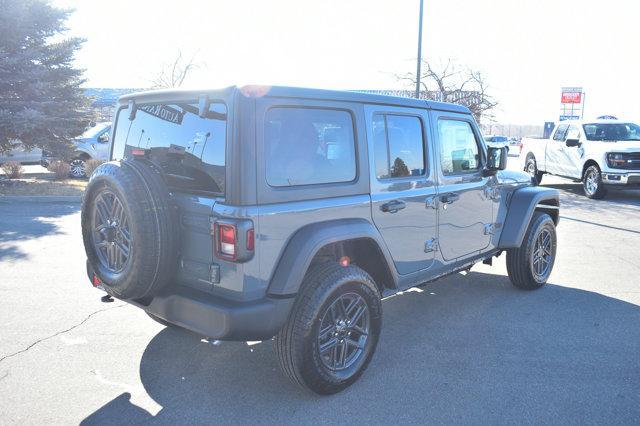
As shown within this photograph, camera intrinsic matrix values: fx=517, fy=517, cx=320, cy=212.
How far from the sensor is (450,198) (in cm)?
429

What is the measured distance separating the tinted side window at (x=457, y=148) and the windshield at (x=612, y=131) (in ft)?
33.4

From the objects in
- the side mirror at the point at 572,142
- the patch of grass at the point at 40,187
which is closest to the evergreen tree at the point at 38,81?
the patch of grass at the point at 40,187

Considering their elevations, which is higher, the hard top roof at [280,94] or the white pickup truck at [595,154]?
the hard top roof at [280,94]

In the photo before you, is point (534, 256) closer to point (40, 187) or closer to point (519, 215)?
point (519, 215)

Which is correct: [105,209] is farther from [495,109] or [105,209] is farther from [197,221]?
[495,109]

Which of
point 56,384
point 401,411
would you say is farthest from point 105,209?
point 401,411

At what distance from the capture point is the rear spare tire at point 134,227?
2910 millimetres

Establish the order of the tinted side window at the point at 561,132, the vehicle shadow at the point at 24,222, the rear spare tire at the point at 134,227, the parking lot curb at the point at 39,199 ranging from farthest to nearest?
the tinted side window at the point at 561,132
the parking lot curb at the point at 39,199
the vehicle shadow at the point at 24,222
the rear spare tire at the point at 134,227

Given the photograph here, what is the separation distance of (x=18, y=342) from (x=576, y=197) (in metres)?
13.3

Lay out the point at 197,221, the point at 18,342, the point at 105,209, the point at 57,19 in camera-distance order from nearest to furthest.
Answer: the point at 197,221
the point at 105,209
the point at 18,342
the point at 57,19

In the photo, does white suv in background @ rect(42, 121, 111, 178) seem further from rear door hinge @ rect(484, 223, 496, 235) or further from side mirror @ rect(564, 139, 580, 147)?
rear door hinge @ rect(484, 223, 496, 235)

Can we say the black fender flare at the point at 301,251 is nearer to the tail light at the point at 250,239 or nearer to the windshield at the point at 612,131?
the tail light at the point at 250,239

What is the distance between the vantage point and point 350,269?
3.31 meters

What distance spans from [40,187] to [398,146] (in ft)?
39.4
